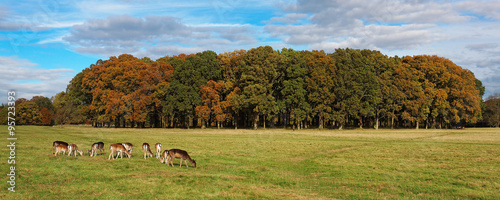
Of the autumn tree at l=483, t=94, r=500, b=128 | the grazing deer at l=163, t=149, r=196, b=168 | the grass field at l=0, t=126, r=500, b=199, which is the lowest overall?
the grass field at l=0, t=126, r=500, b=199

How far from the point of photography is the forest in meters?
70.7

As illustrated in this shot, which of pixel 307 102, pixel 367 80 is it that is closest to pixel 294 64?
pixel 307 102

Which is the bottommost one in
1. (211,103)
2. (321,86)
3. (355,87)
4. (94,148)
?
(94,148)

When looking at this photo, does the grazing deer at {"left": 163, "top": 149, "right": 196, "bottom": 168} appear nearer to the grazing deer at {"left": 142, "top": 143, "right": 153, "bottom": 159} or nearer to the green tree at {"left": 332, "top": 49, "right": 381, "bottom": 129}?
the grazing deer at {"left": 142, "top": 143, "right": 153, "bottom": 159}

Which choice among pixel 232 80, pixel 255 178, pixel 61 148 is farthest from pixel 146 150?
pixel 232 80

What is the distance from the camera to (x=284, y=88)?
233ft

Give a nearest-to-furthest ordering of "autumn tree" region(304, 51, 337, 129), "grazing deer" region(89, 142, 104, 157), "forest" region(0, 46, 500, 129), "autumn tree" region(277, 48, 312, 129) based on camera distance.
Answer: "grazing deer" region(89, 142, 104, 157), "autumn tree" region(277, 48, 312, 129), "autumn tree" region(304, 51, 337, 129), "forest" region(0, 46, 500, 129)

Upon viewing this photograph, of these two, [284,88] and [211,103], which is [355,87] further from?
[211,103]

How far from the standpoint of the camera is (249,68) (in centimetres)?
7006

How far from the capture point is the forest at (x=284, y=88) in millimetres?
70688

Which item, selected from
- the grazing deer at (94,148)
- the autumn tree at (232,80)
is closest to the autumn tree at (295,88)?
the autumn tree at (232,80)

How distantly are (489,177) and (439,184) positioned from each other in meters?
3.62

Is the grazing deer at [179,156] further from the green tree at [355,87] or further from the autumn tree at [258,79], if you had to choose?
the green tree at [355,87]

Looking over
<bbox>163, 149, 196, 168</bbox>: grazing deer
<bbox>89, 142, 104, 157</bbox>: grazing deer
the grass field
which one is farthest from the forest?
<bbox>163, 149, 196, 168</bbox>: grazing deer
